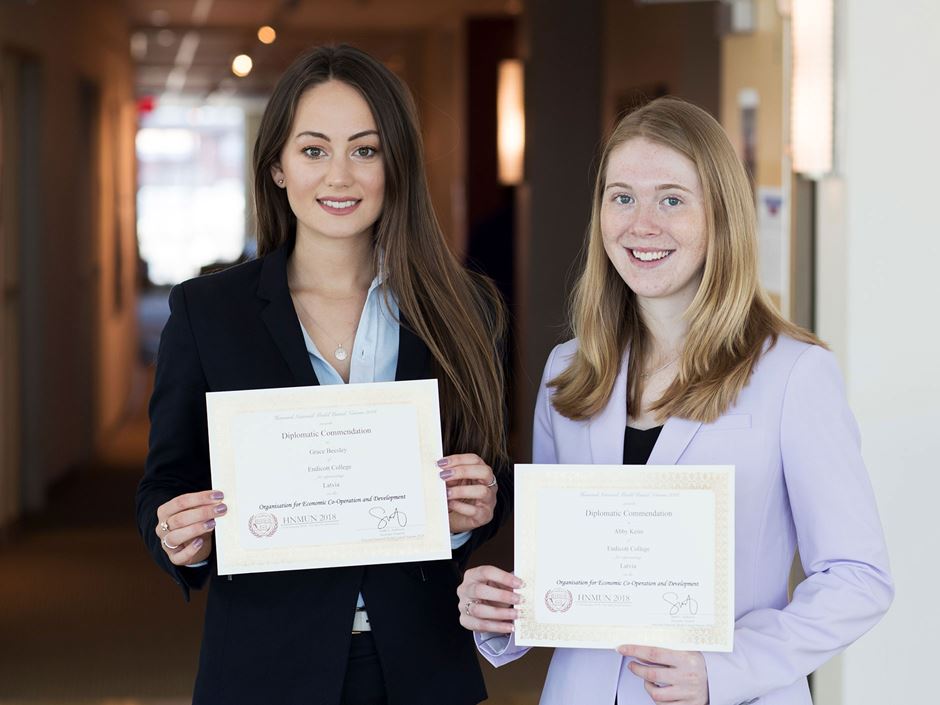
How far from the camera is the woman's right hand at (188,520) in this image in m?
1.91

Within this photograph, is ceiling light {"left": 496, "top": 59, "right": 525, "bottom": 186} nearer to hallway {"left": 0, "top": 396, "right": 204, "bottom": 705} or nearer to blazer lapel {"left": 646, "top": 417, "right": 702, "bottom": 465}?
hallway {"left": 0, "top": 396, "right": 204, "bottom": 705}

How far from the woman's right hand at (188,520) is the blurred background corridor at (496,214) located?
968 millimetres

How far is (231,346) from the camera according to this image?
81.9 inches

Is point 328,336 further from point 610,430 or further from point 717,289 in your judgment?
point 717,289

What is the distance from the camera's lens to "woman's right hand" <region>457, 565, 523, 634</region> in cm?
180

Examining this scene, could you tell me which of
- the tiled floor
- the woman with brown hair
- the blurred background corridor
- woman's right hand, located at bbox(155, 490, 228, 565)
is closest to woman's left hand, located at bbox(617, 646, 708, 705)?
the woman with brown hair

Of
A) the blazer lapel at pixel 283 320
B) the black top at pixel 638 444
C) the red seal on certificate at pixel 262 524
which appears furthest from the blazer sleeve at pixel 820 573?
the blazer lapel at pixel 283 320

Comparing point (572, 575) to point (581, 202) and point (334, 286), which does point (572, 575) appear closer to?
point (334, 286)

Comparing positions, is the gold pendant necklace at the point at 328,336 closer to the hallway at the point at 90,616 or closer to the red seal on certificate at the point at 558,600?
the red seal on certificate at the point at 558,600

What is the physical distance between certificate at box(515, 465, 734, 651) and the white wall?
57.2 inches

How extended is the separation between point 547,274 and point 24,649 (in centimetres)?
431

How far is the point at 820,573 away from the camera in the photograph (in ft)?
5.82

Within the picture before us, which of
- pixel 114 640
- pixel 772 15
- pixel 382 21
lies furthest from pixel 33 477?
pixel 382 21

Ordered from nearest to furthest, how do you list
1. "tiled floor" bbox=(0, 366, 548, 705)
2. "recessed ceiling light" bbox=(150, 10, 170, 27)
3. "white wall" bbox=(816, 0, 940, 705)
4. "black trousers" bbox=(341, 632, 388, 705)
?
"black trousers" bbox=(341, 632, 388, 705), "white wall" bbox=(816, 0, 940, 705), "tiled floor" bbox=(0, 366, 548, 705), "recessed ceiling light" bbox=(150, 10, 170, 27)
